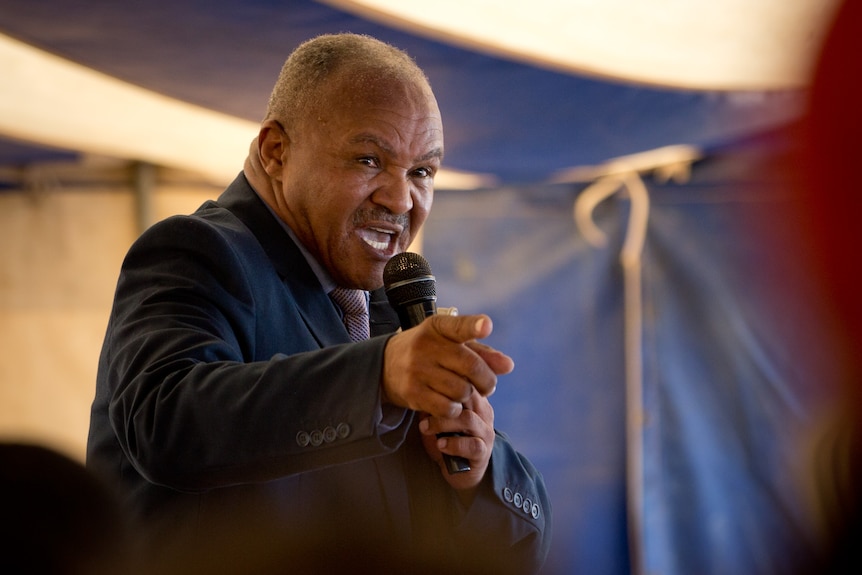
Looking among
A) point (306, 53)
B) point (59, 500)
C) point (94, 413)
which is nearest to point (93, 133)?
point (306, 53)

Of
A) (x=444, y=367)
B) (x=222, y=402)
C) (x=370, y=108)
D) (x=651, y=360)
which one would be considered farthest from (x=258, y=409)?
(x=651, y=360)

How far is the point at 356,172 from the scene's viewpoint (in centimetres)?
216

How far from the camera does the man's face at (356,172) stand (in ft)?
7.08

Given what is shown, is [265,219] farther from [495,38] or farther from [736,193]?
[736,193]

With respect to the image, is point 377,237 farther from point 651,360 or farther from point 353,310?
point 651,360

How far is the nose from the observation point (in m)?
2.18

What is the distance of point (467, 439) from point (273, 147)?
846 millimetres

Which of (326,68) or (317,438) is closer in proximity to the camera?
(317,438)

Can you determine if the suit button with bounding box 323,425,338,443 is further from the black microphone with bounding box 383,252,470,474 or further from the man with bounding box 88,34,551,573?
the black microphone with bounding box 383,252,470,474

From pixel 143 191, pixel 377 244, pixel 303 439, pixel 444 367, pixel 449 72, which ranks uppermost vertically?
pixel 449 72

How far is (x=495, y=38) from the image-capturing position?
377 centimetres

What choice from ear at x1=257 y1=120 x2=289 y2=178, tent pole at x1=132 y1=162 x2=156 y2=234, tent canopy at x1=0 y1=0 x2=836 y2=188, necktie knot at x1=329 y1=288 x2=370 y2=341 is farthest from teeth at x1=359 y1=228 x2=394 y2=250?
tent pole at x1=132 y1=162 x2=156 y2=234

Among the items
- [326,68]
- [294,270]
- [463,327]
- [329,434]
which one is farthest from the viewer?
[326,68]

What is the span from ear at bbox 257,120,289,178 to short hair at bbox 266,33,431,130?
0.02 meters
